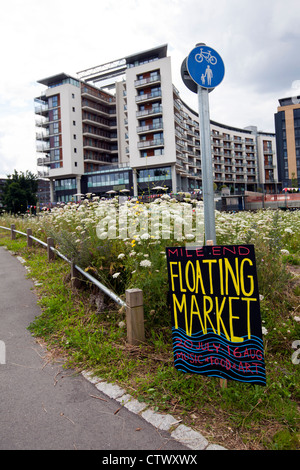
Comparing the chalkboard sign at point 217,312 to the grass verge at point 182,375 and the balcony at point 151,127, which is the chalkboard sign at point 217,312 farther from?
the balcony at point 151,127

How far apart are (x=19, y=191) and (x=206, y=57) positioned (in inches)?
1463

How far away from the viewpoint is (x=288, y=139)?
68812 mm

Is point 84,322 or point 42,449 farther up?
point 84,322

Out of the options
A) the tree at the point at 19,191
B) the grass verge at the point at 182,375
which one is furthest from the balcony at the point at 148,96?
the grass verge at the point at 182,375

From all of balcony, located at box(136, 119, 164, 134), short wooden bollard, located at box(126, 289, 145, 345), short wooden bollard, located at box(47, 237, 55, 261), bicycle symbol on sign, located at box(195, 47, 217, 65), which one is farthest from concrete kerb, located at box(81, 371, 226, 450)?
balcony, located at box(136, 119, 164, 134)

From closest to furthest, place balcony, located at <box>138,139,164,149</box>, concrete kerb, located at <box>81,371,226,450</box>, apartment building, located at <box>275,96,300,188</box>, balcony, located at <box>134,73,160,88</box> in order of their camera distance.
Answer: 1. concrete kerb, located at <box>81,371,226,450</box>
2. balcony, located at <box>134,73,160,88</box>
3. balcony, located at <box>138,139,164,149</box>
4. apartment building, located at <box>275,96,300,188</box>

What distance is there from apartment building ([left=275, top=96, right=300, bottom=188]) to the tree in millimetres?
54064

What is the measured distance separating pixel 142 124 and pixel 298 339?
4601 centimetres

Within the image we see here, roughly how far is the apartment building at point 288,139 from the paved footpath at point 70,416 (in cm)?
7245

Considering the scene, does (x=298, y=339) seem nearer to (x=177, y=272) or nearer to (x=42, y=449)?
(x=177, y=272)

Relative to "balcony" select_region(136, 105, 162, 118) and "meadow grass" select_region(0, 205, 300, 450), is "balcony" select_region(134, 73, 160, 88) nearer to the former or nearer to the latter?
"balcony" select_region(136, 105, 162, 118)

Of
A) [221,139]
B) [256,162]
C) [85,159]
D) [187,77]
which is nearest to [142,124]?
[85,159]

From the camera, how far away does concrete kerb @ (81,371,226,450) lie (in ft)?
6.81
